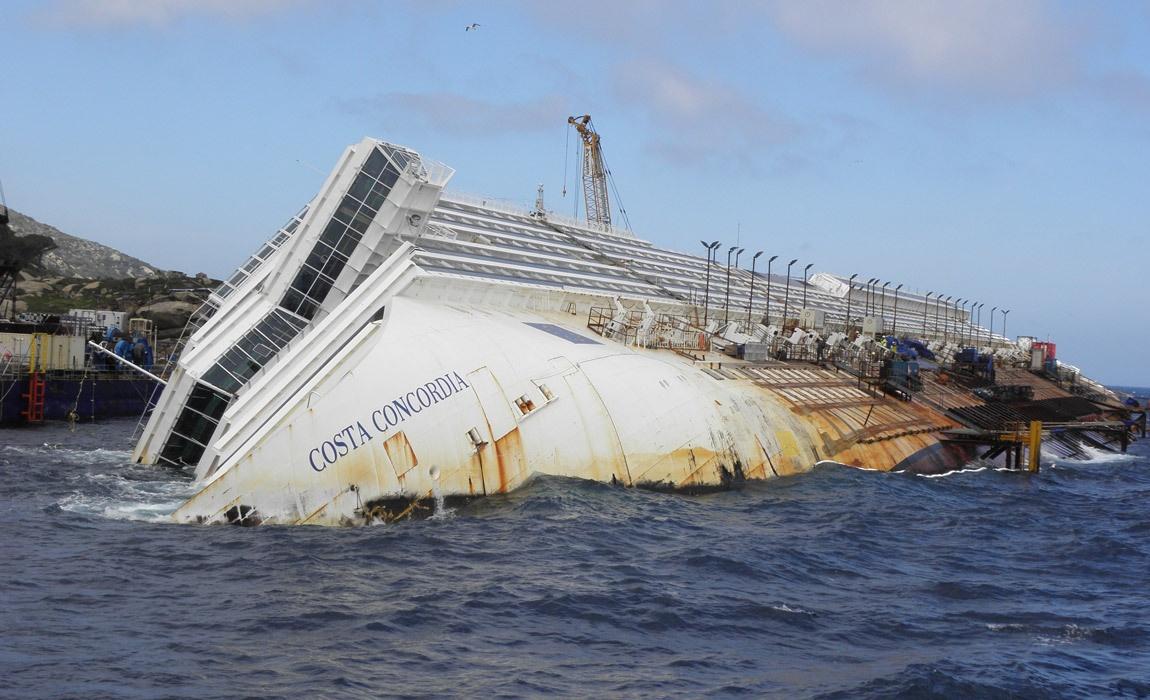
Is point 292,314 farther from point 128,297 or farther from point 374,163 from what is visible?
point 128,297

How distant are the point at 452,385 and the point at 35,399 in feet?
156

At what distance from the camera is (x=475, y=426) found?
1201 inches

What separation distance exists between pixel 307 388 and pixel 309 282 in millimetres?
14656

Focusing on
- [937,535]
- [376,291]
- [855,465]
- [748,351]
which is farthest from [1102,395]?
[376,291]

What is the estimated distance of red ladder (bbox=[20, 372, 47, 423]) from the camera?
65750 mm

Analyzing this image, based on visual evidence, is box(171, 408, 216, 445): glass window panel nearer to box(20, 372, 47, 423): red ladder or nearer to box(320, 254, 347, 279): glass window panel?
box(320, 254, 347, 279): glass window panel

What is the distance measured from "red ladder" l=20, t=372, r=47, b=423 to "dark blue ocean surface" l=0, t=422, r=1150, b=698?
3518 cm

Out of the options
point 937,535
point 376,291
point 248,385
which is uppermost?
point 376,291

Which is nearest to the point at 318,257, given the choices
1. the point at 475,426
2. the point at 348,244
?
the point at 348,244

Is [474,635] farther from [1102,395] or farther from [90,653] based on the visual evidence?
[1102,395]

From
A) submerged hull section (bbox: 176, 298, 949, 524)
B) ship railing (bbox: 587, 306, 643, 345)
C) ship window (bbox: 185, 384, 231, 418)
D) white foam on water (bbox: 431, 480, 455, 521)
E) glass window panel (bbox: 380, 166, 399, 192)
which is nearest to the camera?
submerged hull section (bbox: 176, 298, 949, 524)

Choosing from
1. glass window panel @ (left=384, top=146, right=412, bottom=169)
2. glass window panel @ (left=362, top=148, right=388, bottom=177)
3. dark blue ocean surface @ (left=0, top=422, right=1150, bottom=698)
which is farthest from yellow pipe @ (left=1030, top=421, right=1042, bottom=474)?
glass window panel @ (left=362, top=148, right=388, bottom=177)

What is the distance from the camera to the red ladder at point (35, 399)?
65.8 metres

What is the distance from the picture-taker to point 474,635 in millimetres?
19781
